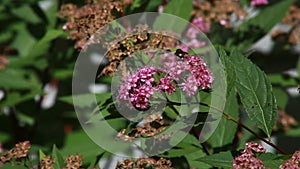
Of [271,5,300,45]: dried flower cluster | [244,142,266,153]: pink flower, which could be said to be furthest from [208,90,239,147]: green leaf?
[271,5,300,45]: dried flower cluster

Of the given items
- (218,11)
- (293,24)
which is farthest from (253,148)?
(293,24)

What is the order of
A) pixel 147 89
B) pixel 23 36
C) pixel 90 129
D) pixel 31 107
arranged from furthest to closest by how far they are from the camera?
1. pixel 23 36
2. pixel 31 107
3. pixel 90 129
4. pixel 147 89

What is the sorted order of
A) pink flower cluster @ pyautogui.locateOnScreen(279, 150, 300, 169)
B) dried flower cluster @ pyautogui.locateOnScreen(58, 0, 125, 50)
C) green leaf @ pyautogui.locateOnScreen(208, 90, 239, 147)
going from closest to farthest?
pink flower cluster @ pyautogui.locateOnScreen(279, 150, 300, 169)
dried flower cluster @ pyautogui.locateOnScreen(58, 0, 125, 50)
green leaf @ pyautogui.locateOnScreen(208, 90, 239, 147)

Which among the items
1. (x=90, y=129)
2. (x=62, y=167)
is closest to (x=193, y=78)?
(x=62, y=167)

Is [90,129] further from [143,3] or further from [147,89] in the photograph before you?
[147,89]

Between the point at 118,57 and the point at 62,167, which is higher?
the point at 118,57

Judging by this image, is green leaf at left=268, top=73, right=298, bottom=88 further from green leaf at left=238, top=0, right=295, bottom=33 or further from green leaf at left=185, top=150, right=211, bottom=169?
green leaf at left=185, top=150, right=211, bottom=169

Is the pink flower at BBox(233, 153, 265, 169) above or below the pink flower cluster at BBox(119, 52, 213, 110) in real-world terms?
below
